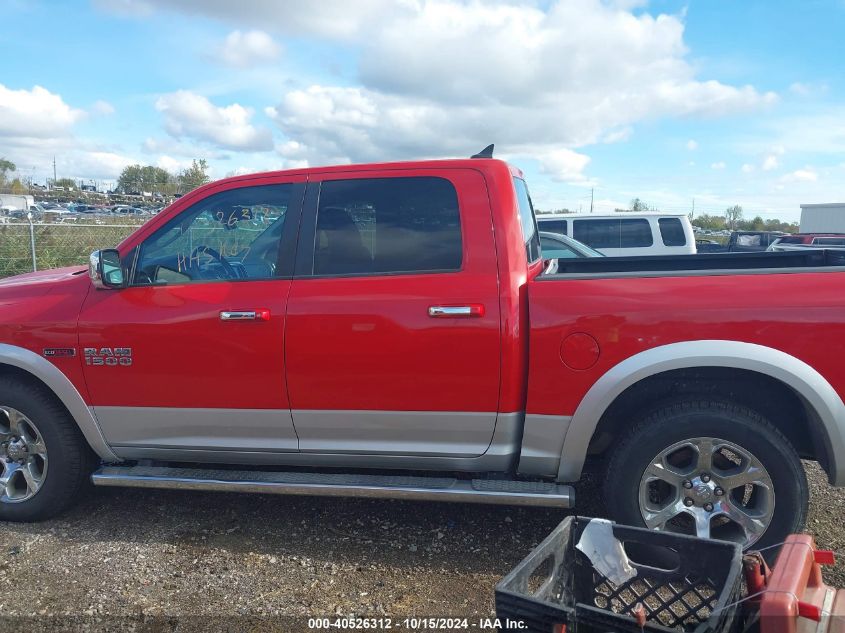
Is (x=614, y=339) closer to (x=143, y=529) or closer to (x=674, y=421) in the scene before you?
(x=674, y=421)

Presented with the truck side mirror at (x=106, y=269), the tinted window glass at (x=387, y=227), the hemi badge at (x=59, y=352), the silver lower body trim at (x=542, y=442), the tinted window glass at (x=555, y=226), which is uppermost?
the tinted window glass at (x=555, y=226)

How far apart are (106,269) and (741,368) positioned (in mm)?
3214

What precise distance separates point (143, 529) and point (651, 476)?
2806mm

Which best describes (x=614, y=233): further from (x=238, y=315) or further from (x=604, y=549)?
(x=604, y=549)

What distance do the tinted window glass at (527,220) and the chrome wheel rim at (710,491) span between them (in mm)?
1250

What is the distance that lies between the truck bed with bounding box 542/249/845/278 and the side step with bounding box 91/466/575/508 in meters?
1.40

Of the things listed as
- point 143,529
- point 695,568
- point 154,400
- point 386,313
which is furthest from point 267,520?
point 695,568

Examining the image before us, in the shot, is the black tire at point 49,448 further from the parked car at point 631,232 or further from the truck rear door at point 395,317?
the parked car at point 631,232

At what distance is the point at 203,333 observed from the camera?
3.45m

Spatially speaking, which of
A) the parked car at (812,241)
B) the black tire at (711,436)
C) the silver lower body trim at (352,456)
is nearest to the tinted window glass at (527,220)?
the silver lower body trim at (352,456)

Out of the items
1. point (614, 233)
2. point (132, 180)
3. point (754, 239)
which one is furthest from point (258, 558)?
point (132, 180)

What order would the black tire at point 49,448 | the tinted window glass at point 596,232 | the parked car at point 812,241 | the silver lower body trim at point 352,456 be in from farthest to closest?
the parked car at point 812,241 < the tinted window glass at point 596,232 < the black tire at point 49,448 < the silver lower body trim at point 352,456

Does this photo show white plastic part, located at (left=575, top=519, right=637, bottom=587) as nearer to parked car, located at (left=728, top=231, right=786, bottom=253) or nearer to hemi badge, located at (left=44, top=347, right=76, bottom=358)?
hemi badge, located at (left=44, top=347, right=76, bottom=358)

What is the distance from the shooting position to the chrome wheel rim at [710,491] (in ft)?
10.1
